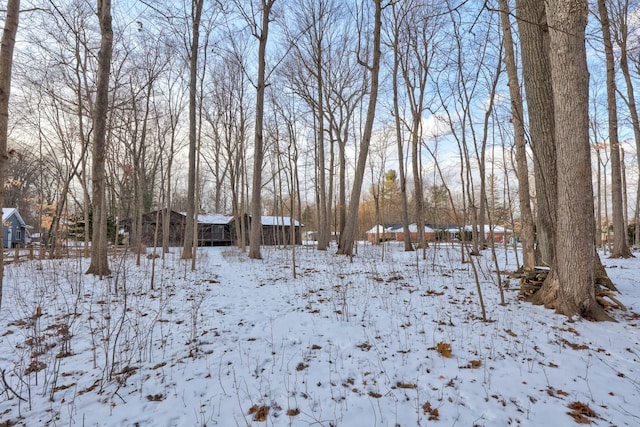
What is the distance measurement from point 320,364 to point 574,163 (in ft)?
12.3

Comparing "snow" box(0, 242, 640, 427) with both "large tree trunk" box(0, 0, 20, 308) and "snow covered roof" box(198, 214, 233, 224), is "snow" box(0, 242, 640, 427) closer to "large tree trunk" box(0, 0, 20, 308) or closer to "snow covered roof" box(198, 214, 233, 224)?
"large tree trunk" box(0, 0, 20, 308)

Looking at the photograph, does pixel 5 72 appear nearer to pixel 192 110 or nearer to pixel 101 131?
pixel 101 131

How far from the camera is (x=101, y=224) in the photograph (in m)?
7.05

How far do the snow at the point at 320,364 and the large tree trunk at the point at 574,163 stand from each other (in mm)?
377

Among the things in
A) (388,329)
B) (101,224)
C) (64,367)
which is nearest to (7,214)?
(101,224)

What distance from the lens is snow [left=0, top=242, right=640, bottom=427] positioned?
203cm

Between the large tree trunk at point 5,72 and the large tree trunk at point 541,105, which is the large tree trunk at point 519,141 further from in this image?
the large tree trunk at point 5,72

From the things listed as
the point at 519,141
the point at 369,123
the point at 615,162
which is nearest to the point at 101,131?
the point at 369,123

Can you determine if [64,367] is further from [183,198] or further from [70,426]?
[183,198]

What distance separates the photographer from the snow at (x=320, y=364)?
6.65ft

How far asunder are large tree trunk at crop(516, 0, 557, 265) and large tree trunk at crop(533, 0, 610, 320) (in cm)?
69

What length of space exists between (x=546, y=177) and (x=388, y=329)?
127 inches

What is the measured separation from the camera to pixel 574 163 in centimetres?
357

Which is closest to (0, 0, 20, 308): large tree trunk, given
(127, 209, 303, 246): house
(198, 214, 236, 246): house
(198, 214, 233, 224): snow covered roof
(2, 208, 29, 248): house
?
(127, 209, 303, 246): house
